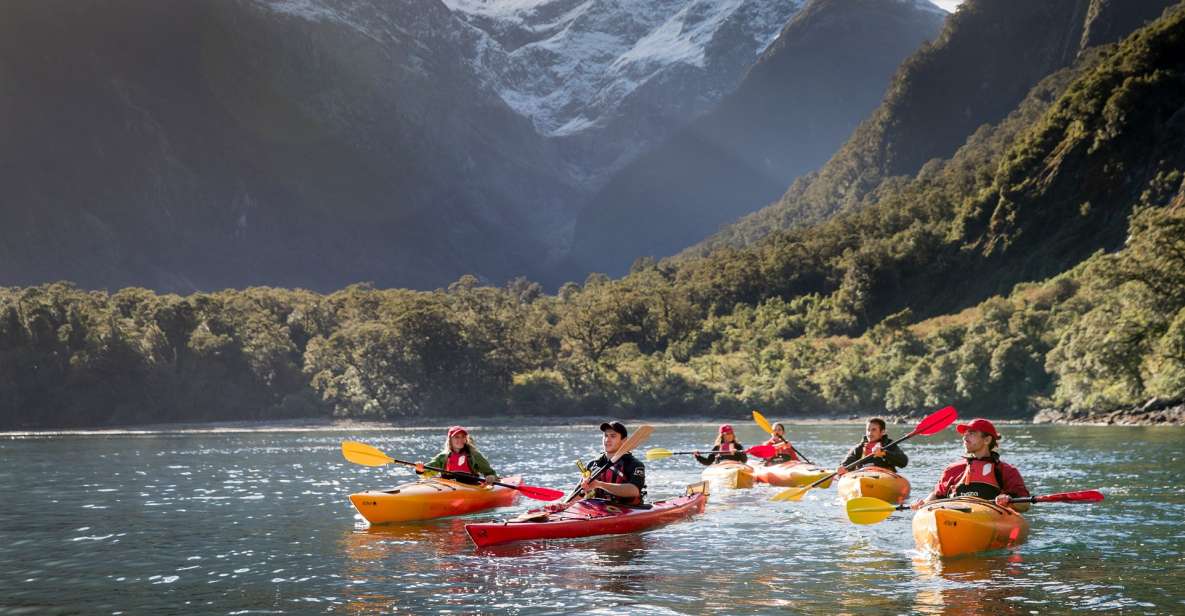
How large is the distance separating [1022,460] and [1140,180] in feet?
266

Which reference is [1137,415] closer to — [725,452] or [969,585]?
[725,452]

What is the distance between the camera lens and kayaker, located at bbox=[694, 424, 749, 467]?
111ft

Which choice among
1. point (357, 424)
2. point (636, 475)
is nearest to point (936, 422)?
point (636, 475)

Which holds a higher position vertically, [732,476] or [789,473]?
[789,473]

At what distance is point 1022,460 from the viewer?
39906 millimetres

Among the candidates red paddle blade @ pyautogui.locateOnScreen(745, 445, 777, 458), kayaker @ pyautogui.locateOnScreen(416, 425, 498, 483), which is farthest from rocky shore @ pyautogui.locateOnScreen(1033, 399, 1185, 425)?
kayaker @ pyautogui.locateOnScreen(416, 425, 498, 483)

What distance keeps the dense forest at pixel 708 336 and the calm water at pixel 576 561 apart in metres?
63.9

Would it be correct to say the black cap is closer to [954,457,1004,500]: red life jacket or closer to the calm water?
the calm water

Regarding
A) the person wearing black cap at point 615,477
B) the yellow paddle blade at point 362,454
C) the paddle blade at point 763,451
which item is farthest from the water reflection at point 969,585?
the paddle blade at point 763,451

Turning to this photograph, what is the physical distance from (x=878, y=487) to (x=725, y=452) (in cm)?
935

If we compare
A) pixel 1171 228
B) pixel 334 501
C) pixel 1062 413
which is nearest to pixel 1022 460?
pixel 334 501

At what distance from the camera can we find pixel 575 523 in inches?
784

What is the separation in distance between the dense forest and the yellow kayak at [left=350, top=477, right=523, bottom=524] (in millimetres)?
65445

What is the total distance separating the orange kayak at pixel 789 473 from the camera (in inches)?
1187
